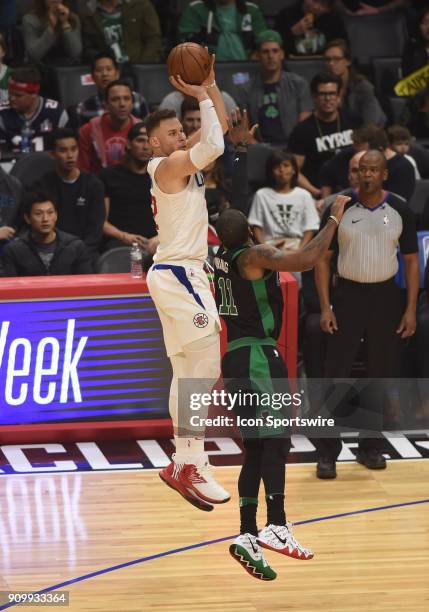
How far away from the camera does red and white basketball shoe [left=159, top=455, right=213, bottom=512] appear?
7.38m

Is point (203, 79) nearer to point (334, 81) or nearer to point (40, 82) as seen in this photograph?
point (334, 81)

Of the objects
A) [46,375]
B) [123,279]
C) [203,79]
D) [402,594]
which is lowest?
[402,594]

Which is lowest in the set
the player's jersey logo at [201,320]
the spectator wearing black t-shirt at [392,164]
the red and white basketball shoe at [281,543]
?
the red and white basketball shoe at [281,543]

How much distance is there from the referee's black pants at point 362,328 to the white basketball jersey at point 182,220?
2.05m

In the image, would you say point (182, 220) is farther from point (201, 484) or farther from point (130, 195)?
point (130, 195)

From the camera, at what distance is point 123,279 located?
32.0 ft

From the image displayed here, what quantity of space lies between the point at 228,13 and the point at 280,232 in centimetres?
343

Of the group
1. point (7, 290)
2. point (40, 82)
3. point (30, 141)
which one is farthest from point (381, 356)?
point (40, 82)

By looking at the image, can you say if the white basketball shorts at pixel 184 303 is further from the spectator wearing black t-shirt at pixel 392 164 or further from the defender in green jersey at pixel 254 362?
the spectator wearing black t-shirt at pixel 392 164

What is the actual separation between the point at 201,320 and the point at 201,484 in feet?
3.17

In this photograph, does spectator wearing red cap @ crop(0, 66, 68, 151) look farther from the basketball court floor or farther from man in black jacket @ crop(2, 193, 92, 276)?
the basketball court floor

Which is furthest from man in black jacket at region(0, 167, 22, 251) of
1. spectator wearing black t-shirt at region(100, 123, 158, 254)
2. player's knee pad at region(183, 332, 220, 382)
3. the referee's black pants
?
player's knee pad at region(183, 332, 220, 382)

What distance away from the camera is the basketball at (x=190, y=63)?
694 cm

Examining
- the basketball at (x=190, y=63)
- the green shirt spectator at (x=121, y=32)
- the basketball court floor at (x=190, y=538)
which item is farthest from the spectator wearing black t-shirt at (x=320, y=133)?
the basketball at (x=190, y=63)
